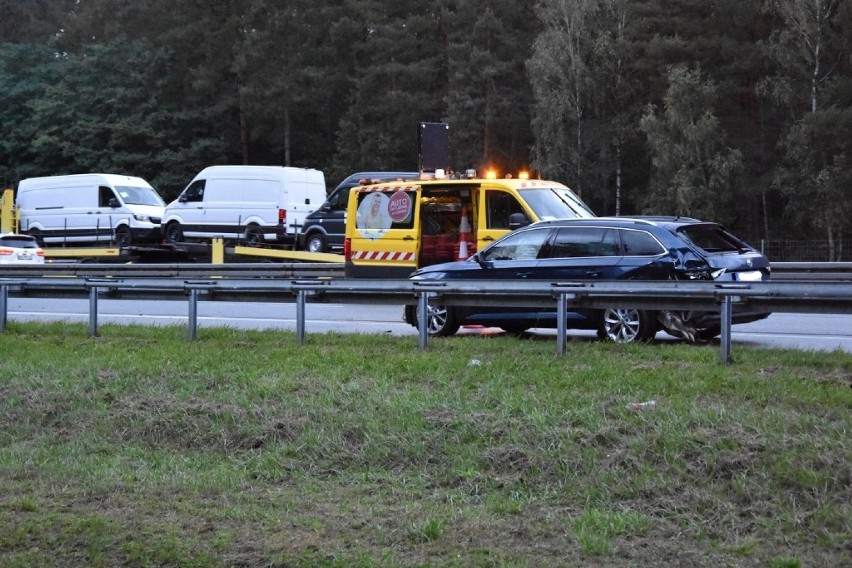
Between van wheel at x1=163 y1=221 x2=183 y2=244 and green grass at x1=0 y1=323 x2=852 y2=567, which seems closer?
green grass at x1=0 y1=323 x2=852 y2=567

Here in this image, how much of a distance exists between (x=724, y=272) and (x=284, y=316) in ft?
28.2

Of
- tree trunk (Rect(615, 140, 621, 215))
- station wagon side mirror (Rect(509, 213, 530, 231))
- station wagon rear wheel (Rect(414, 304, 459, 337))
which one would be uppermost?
tree trunk (Rect(615, 140, 621, 215))

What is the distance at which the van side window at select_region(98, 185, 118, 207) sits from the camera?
35.5 meters

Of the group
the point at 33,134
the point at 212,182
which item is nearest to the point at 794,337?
the point at 212,182

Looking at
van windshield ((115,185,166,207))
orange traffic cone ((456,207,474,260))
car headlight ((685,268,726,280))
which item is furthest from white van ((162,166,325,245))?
car headlight ((685,268,726,280))

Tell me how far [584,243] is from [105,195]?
2503 centimetres

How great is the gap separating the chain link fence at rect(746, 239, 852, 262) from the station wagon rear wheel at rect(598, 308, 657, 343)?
1983cm

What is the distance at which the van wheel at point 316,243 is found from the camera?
31.3 metres

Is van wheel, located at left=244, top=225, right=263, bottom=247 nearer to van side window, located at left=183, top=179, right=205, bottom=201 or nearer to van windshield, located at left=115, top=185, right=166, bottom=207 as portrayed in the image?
van side window, located at left=183, top=179, right=205, bottom=201

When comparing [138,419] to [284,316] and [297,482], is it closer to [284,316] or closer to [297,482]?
[297,482]

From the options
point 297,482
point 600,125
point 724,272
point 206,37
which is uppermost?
point 206,37

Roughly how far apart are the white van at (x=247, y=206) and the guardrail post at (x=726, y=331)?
2342 centimetres

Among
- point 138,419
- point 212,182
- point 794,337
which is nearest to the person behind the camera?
point 138,419

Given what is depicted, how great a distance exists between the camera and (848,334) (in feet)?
48.0
